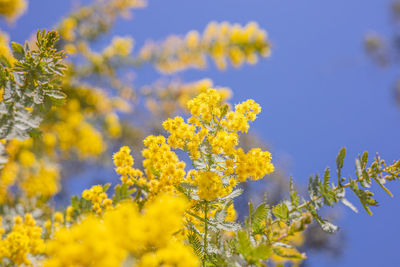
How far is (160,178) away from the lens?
1.72m

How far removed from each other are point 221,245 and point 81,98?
5999mm

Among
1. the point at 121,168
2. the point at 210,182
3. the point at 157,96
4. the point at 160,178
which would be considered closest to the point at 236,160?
the point at 210,182

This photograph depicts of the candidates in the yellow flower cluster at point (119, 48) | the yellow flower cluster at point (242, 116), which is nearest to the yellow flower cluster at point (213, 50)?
the yellow flower cluster at point (119, 48)

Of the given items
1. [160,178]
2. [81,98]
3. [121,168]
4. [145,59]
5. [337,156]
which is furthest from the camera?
[145,59]

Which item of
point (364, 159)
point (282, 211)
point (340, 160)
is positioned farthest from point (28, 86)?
point (364, 159)

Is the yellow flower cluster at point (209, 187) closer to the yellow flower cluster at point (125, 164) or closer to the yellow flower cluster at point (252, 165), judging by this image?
the yellow flower cluster at point (252, 165)

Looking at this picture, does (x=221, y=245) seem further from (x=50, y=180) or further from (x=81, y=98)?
(x=81, y=98)

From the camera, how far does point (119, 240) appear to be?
89 centimetres

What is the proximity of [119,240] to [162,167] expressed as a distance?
2.86 ft

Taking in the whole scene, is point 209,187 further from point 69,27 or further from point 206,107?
point 69,27

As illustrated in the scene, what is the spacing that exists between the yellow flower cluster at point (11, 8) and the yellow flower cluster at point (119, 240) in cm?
766

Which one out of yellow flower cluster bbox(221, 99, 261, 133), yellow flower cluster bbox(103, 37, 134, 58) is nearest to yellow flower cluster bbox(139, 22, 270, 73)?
yellow flower cluster bbox(103, 37, 134, 58)

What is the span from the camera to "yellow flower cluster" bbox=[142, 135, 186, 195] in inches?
66.8

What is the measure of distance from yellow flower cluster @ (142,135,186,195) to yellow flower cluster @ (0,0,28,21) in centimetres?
695
